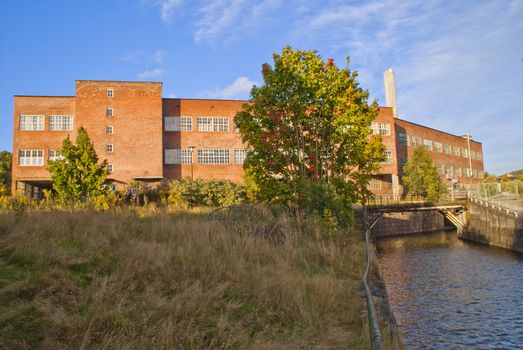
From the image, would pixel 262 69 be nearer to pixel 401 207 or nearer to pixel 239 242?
pixel 239 242

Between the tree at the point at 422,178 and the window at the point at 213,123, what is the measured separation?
23.4m

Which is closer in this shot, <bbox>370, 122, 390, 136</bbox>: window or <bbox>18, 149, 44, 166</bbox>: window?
<bbox>18, 149, 44, 166</bbox>: window

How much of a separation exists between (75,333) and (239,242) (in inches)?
176

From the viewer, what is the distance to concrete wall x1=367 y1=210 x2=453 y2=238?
42938mm

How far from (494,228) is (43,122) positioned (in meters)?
44.3

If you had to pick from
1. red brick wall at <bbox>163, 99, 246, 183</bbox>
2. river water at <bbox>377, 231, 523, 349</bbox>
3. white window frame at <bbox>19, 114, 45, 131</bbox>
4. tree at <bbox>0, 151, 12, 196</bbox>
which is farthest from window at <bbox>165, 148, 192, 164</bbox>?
river water at <bbox>377, 231, 523, 349</bbox>

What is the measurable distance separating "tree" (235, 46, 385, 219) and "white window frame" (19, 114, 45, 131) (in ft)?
112

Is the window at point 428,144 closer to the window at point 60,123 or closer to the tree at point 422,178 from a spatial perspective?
the tree at point 422,178

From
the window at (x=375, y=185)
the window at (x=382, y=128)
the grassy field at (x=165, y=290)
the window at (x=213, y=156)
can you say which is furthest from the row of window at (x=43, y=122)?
the window at (x=375, y=185)

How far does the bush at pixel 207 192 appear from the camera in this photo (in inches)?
1010

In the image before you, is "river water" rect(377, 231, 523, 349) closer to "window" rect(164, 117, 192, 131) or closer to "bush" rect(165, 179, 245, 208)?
"bush" rect(165, 179, 245, 208)

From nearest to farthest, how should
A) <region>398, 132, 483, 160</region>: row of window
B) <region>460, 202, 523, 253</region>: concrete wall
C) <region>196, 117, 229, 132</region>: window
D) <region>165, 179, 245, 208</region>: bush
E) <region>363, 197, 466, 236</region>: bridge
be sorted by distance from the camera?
<region>165, 179, 245, 208</region>: bush < <region>460, 202, 523, 253</region>: concrete wall < <region>363, 197, 466, 236</region>: bridge < <region>196, 117, 229, 132</region>: window < <region>398, 132, 483, 160</region>: row of window

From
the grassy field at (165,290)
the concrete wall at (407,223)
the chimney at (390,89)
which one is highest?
the chimney at (390,89)

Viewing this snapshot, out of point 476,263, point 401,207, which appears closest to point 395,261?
point 476,263
